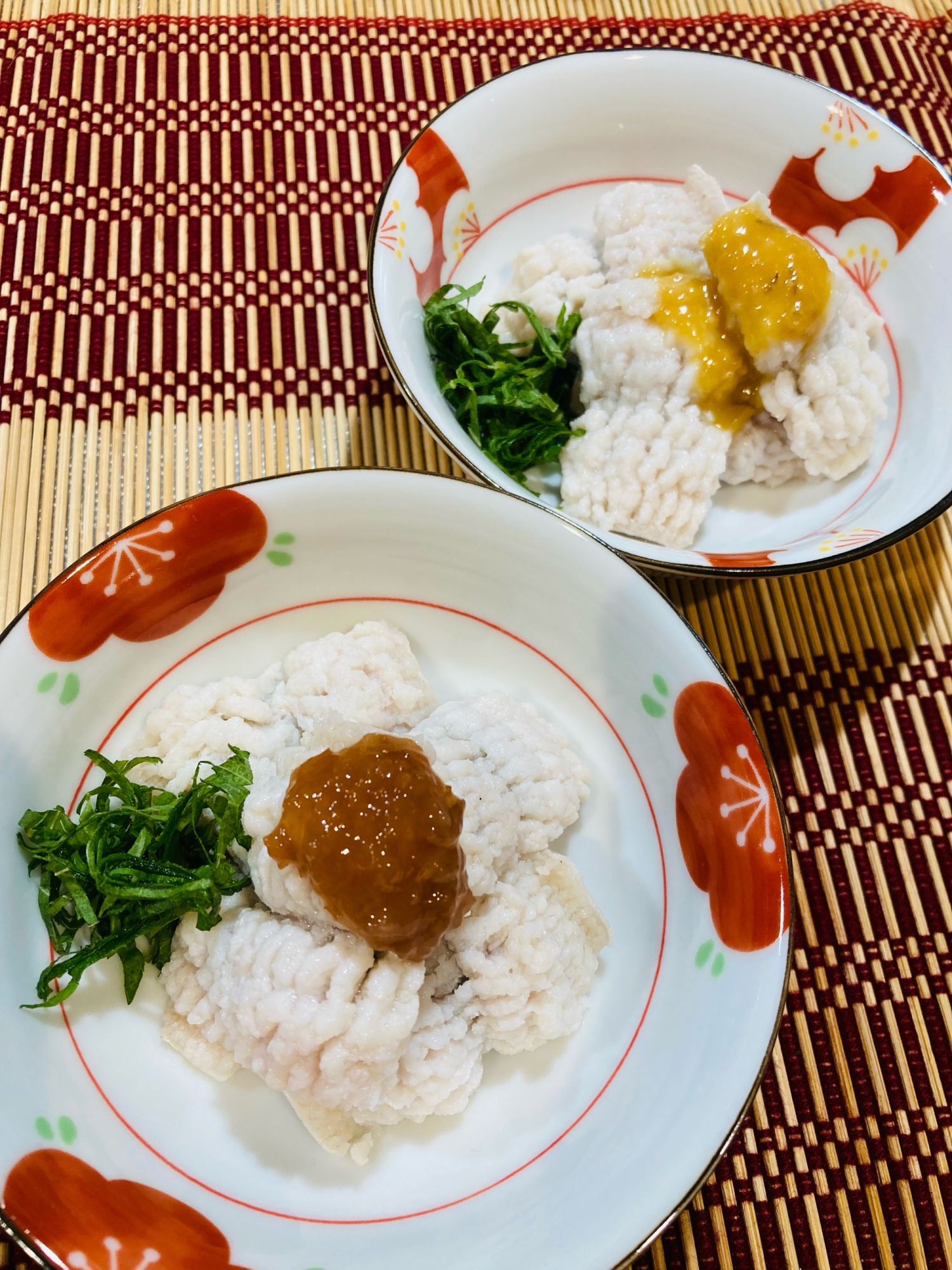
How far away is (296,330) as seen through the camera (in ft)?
7.20

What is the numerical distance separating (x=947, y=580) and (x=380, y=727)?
1.42 m

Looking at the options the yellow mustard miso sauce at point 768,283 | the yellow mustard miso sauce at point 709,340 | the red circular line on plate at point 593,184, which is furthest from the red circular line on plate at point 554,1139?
the red circular line on plate at point 593,184

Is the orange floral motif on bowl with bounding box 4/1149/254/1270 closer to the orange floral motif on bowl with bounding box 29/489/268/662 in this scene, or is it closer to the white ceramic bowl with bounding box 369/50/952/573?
the orange floral motif on bowl with bounding box 29/489/268/662

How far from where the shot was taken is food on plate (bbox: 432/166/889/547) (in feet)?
6.16

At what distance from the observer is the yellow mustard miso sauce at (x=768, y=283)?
187cm

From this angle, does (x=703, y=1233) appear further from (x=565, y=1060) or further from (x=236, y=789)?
(x=236, y=789)

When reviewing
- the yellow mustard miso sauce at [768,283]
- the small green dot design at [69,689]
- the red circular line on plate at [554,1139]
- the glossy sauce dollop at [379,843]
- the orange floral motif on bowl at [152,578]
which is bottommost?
the red circular line on plate at [554,1139]

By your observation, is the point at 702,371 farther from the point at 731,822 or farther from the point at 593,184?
the point at 731,822

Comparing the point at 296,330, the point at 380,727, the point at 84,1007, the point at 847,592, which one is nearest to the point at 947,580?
the point at 847,592

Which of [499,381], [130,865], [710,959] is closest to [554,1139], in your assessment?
[710,959]

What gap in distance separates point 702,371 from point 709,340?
2.7 inches

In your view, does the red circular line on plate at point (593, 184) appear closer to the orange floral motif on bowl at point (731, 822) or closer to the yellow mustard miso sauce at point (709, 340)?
the yellow mustard miso sauce at point (709, 340)

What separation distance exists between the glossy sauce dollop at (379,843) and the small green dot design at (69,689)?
428mm

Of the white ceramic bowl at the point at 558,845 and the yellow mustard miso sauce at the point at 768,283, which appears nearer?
the white ceramic bowl at the point at 558,845
